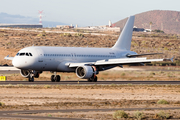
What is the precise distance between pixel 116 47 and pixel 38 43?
66656 millimetres

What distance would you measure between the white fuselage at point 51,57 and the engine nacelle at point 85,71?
1.58 metres

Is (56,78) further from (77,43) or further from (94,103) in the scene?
(77,43)

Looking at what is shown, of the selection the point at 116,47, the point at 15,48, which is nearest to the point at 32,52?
the point at 116,47

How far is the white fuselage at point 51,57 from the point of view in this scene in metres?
48.0

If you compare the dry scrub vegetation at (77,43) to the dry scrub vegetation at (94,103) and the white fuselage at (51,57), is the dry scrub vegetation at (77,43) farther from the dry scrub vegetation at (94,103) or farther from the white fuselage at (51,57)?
the dry scrub vegetation at (94,103)

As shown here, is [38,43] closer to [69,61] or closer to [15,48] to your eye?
[15,48]

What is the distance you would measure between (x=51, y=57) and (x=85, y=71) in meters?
4.56

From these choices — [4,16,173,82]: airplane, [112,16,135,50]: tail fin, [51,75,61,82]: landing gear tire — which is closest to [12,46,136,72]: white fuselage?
[4,16,173,82]: airplane

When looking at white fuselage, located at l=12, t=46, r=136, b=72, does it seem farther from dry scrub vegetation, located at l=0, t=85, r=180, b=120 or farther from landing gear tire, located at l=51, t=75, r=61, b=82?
dry scrub vegetation, located at l=0, t=85, r=180, b=120

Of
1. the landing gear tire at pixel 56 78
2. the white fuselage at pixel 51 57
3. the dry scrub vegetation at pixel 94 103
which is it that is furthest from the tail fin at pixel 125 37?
the dry scrub vegetation at pixel 94 103

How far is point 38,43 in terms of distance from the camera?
12631 cm

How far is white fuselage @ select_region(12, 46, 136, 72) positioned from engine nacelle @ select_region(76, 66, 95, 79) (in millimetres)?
1578

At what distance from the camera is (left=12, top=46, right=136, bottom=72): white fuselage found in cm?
4803

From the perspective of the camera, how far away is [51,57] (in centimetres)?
4984
